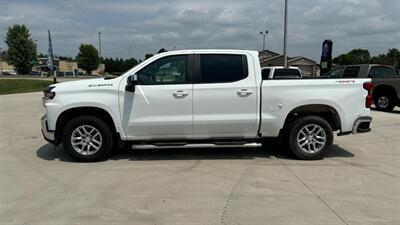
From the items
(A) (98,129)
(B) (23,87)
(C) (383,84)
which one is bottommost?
(B) (23,87)

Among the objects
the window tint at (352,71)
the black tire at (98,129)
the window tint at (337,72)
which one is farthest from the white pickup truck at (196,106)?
the window tint at (337,72)

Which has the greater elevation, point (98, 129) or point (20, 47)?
point (20, 47)

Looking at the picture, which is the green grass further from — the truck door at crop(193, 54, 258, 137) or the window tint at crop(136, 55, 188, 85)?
the truck door at crop(193, 54, 258, 137)

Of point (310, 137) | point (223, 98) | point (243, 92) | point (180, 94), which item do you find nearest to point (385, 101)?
point (310, 137)

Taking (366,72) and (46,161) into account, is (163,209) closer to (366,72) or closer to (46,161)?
(46,161)

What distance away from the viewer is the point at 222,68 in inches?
286

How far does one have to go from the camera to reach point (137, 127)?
23.4ft

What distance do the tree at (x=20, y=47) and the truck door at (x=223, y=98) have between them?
8080 cm

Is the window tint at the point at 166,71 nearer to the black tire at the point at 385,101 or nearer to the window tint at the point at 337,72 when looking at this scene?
the black tire at the point at 385,101

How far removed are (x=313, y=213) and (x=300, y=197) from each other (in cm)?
57

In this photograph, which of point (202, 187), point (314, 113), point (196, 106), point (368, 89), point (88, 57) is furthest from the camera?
point (88, 57)

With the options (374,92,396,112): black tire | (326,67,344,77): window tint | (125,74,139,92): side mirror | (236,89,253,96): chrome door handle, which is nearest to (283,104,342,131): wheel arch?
(236,89,253,96): chrome door handle

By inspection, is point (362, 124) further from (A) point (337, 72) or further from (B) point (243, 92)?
(A) point (337, 72)

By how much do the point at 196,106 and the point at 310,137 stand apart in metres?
2.08
